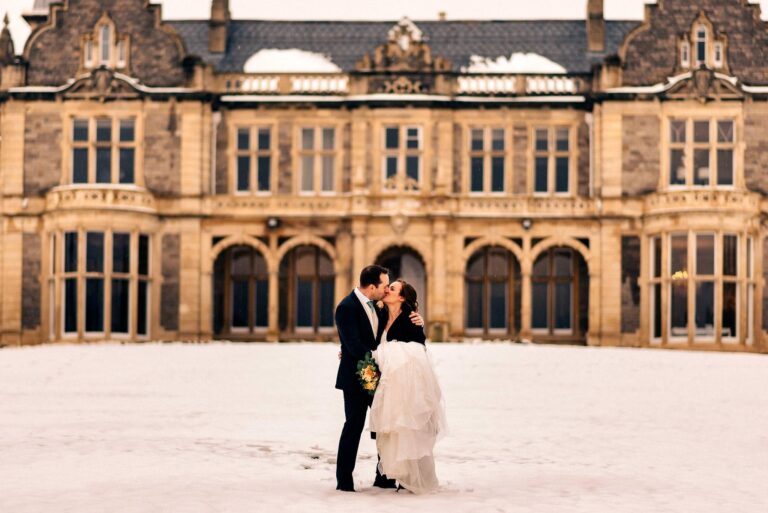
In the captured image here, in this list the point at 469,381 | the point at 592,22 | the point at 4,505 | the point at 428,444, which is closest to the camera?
the point at 4,505

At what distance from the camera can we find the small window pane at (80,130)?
1495 inches

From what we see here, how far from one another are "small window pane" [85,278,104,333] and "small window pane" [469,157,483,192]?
10947mm

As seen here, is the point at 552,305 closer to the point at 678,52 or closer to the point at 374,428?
the point at 678,52

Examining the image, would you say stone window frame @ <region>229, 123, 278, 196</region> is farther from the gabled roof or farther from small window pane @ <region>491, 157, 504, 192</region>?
small window pane @ <region>491, 157, 504, 192</region>

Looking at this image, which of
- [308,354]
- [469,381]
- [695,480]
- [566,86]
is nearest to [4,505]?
[695,480]

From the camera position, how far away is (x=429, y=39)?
136 feet

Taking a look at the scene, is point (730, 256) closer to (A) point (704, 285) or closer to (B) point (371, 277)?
(A) point (704, 285)

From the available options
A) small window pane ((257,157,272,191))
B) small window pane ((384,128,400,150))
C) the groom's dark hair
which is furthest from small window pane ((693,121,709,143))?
the groom's dark hair

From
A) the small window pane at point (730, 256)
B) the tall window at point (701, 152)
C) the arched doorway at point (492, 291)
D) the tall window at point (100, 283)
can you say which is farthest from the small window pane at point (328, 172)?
the small window pane at point (730, 256)

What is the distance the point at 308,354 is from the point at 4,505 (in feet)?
61.2

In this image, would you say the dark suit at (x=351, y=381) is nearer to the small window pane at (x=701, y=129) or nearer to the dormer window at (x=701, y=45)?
the small window pane at (x=701, y=129)

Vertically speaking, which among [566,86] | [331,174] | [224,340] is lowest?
[224,340]

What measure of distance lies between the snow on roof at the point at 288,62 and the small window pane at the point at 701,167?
35.8 ft

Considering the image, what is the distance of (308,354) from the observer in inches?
1141
